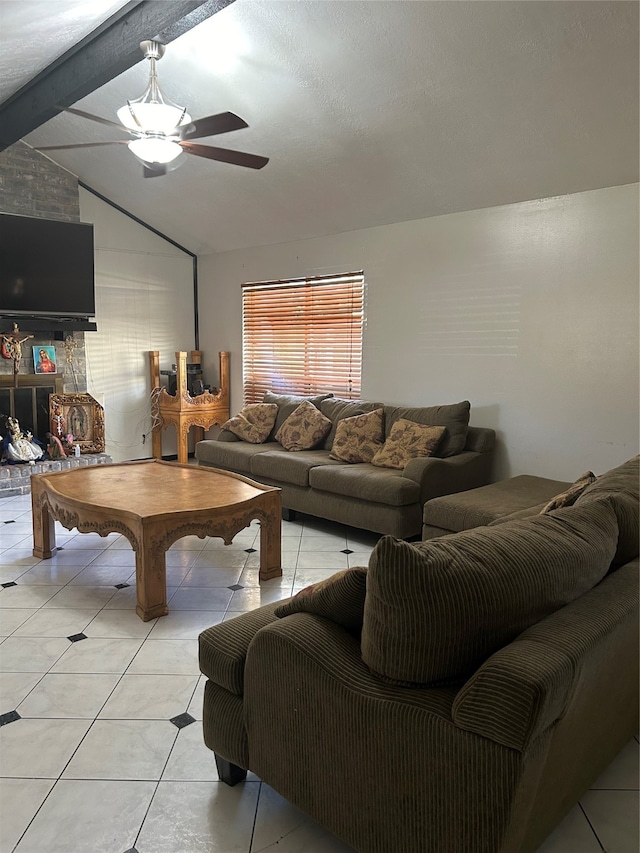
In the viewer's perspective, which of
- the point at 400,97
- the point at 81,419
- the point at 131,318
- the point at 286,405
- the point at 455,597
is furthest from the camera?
the point at 131,318

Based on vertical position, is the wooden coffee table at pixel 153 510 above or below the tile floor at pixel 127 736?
above

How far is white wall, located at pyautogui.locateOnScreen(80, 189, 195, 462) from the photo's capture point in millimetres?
6805

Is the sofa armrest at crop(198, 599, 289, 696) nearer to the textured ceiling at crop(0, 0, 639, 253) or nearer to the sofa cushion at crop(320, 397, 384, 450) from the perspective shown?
the textured ceiling at crop(0, 0, 639, 253)

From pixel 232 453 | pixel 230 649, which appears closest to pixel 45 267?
pixel 232 453

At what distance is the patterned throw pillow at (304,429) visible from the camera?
5336 mm

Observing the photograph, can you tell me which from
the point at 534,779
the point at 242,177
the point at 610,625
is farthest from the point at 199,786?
the point at 242,177

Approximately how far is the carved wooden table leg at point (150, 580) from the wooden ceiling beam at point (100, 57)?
2.48 meters

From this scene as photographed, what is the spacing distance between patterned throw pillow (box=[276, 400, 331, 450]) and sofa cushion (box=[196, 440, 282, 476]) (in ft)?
0.45

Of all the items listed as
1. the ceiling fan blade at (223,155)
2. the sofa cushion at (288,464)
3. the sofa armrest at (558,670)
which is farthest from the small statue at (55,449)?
the sofa armrest at (558,670)

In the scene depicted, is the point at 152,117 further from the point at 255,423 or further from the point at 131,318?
the point at 131,318

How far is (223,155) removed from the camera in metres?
3.52

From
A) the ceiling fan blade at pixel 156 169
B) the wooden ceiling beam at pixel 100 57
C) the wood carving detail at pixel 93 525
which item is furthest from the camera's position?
the ceiling fan blade at pixel 156 169

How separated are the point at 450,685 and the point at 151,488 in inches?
107

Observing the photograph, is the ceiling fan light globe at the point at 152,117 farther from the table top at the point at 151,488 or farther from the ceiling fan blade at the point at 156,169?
the table top at the point at 151,488
